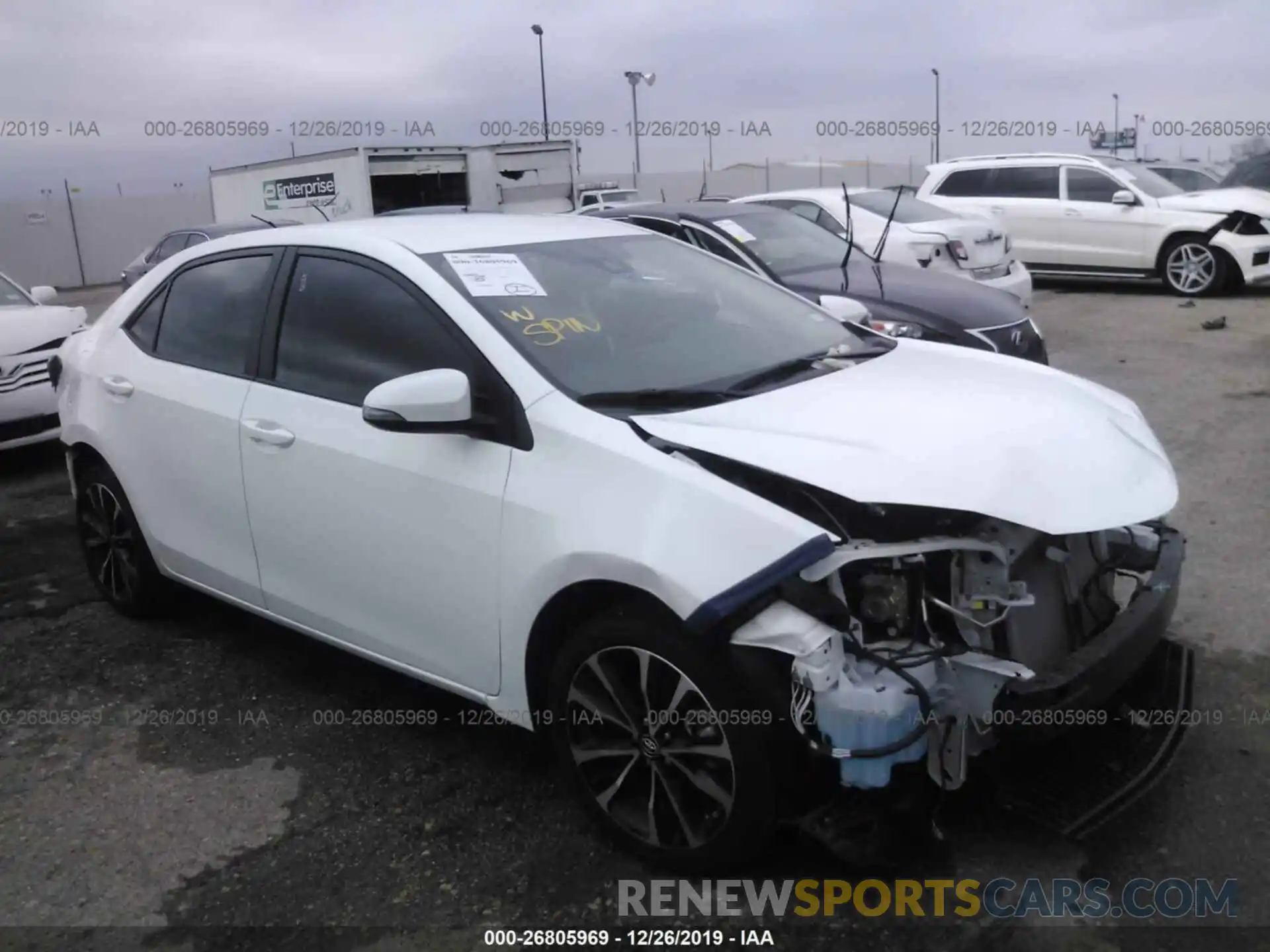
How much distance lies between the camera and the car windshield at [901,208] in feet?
35.9

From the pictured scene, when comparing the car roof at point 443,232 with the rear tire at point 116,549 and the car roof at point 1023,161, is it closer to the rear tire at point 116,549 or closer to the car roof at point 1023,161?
the rear tire at point 116,549

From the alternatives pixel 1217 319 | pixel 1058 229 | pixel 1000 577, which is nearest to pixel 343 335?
pixel 1000 577

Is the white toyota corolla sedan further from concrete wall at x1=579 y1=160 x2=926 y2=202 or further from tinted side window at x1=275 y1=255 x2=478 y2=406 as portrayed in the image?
concrete wall at x1=579 y1=160 x2=926 y2=202

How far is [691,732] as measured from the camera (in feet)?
9.09

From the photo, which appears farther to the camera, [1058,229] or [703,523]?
[1058,229]

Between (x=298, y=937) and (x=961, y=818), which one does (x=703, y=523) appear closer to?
(x=961, y=818)

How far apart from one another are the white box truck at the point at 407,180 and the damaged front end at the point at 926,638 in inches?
547

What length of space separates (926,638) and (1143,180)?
1288 centimetres

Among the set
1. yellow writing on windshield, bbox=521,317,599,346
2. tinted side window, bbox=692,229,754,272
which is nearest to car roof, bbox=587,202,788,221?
tinted side window, bbox=692,229,754,272

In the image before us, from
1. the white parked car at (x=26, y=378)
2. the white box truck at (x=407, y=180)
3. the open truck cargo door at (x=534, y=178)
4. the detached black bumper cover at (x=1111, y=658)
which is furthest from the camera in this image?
the open truck cargo door at (x=534, y=178)

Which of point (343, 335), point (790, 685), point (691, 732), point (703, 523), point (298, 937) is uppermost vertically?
point (343, 335)

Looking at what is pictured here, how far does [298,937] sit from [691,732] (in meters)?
1.10

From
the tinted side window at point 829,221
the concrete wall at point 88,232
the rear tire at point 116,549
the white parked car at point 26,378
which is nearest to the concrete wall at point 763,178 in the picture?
the concrete wall at point 88,232

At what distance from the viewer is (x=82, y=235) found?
3123 centimetres
